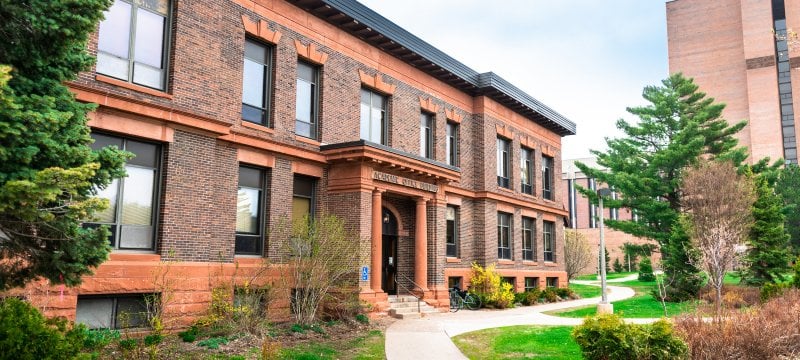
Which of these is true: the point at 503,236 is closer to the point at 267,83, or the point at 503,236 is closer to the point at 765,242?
Answer: the point at 765,242

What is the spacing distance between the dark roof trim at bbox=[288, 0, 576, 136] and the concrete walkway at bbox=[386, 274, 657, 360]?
989 cm

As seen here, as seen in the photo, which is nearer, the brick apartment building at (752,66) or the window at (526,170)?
the window at (526,170)

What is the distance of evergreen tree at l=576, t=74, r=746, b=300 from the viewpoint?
112 feet

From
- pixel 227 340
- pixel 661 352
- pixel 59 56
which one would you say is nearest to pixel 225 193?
pixel 227 340

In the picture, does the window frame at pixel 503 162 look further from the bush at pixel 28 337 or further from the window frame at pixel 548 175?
the bush at pixel 28 337

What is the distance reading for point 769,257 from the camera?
27422 mm

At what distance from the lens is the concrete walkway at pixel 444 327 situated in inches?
505

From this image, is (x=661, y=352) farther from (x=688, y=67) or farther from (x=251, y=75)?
(x=688, y=67)

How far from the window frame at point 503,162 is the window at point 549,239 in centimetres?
527

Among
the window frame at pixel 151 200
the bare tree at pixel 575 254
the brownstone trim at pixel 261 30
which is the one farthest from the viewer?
the bare tree at pixel 575 254

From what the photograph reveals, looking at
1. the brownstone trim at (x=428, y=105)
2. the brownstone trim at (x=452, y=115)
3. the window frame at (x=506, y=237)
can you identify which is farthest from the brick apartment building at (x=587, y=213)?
the brownstone trim at (x=428, y=105)

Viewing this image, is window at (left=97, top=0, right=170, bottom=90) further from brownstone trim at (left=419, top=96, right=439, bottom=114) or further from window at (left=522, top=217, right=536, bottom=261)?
window at (left=522, top=217, right=536, bottom=261)

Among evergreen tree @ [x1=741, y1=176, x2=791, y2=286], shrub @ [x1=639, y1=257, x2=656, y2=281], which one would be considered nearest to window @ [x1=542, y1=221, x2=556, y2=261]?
evergreen tree @ [x1=741, y1=176, x2=791, y2=286]

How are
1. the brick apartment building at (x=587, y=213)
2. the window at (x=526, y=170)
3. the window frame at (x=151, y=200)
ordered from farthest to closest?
the brick apartment building at (x=587, y=213) → the window at (x=526, y=170) → the window frame at (x=151, y=200)
